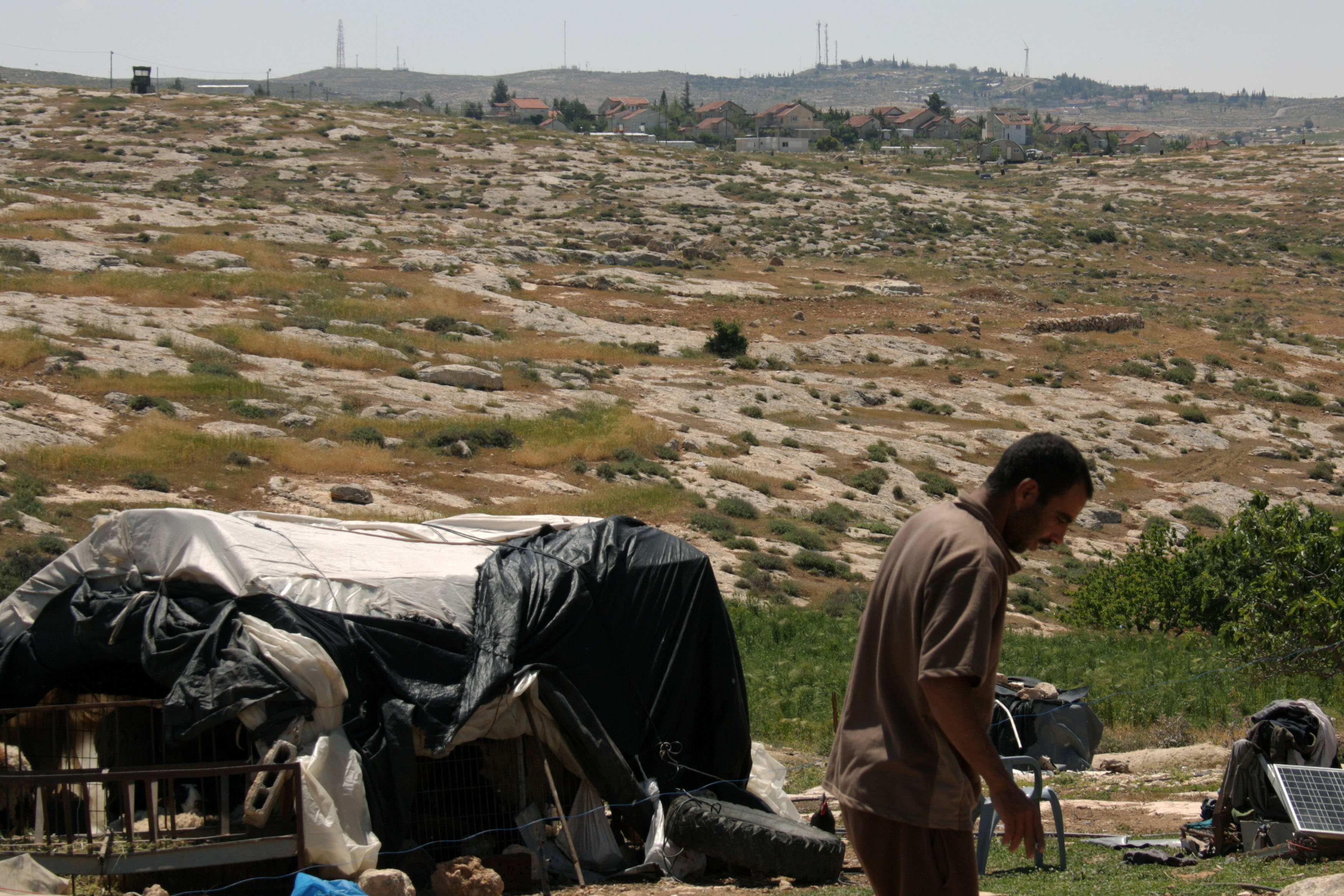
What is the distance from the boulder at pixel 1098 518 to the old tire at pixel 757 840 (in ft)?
68.4

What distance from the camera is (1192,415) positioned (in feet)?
119

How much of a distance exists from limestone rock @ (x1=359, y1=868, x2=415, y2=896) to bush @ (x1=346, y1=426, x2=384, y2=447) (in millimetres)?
17302

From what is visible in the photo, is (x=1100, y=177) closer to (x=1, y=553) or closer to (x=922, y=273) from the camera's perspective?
(x=922, y=273)

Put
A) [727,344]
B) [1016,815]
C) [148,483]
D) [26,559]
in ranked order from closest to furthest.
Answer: [1016,815], [26,559], [148,483], [727,344]

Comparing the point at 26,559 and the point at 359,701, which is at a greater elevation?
the point at 359,701

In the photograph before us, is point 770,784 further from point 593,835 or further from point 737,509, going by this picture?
point 737,509

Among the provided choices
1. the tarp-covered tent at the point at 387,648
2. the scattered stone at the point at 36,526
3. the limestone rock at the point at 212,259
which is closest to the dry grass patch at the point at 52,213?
the limestone rock at the point at 212,259

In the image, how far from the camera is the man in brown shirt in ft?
10.4

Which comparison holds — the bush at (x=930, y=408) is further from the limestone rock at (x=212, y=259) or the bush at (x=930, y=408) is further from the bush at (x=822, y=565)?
the limestone rock at (x=212, y=259)

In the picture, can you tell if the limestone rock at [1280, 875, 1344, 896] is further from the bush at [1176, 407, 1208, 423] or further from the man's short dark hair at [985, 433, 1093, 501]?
the bush at [1176, 407, 1208, 423]

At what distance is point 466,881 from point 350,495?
13942mm

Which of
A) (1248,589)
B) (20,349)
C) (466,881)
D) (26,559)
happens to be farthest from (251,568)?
(20,349)

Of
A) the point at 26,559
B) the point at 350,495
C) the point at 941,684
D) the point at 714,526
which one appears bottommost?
the point at 714,526

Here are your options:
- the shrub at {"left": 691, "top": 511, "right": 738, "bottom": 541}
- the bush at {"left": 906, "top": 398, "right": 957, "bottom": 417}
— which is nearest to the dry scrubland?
the shrub at {"left": 691, "top": 511, "right": 738, "bottom": 541}
